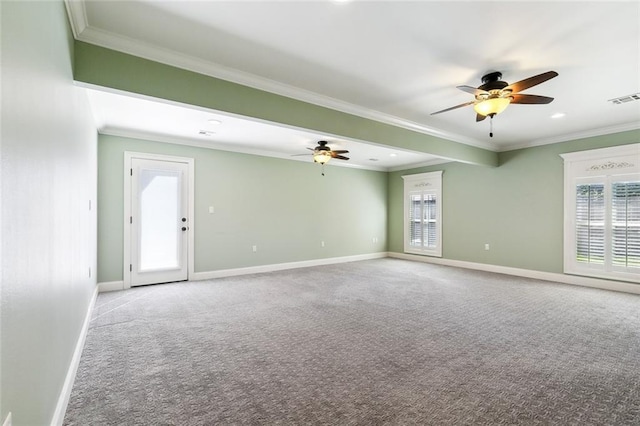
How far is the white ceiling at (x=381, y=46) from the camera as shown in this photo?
7.28 ft

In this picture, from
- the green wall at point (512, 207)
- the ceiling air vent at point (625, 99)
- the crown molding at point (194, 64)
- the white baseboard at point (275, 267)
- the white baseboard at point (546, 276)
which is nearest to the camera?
the crown molding at point (194, 64)

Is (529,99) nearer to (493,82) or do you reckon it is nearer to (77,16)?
(493,82)

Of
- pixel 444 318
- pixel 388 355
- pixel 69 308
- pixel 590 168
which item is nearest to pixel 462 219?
pixel 590 168

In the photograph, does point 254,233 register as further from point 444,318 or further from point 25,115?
point 25,115

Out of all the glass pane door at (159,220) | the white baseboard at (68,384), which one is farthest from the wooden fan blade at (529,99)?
the glass pane door at (159,220)

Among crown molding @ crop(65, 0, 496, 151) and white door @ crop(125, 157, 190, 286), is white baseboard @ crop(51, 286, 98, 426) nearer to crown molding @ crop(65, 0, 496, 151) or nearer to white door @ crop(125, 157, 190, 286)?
white door @ crop(125, 157, 190, 286)

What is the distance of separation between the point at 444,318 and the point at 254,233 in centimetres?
415

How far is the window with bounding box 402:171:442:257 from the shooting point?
306 inches

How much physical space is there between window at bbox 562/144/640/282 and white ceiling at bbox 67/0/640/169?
1.05 m

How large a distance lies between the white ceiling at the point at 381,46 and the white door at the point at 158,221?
1.27 m

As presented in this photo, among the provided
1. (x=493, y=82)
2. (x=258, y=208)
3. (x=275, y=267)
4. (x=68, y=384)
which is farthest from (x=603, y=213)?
(x=68, y=384)

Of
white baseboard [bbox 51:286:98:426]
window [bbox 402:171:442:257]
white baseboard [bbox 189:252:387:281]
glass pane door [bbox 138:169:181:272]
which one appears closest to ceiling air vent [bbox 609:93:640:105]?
window [bbox 402:171:442:257]

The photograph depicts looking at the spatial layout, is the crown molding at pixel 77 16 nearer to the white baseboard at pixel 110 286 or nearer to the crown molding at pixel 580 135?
the white baseboard at pixel 110 286

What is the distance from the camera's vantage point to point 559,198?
5637 mm
